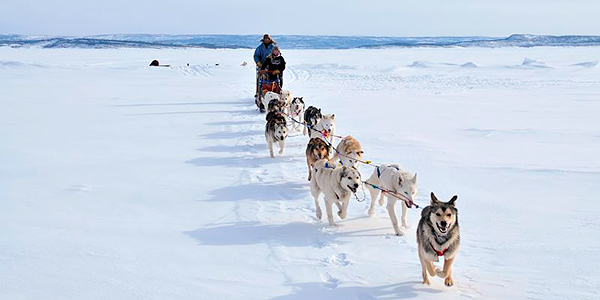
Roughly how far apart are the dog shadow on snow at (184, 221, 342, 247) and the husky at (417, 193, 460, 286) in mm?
935

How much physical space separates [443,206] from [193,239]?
73.1 inches

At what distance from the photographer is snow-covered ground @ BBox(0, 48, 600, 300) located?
123 inches

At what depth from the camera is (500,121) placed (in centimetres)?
893

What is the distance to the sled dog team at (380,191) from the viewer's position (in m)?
2.91

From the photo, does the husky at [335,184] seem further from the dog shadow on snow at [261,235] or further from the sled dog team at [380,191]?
the dog shadow on snow at [261,235]

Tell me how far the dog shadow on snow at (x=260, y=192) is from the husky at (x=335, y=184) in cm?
74

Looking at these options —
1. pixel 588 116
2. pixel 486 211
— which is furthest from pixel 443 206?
pixel 588 116

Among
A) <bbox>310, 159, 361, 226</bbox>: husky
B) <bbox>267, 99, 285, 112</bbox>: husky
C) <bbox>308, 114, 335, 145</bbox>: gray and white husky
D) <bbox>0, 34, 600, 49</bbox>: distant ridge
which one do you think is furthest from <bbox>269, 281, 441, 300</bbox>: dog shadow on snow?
<bbox>0, 34, 600, 49</bbox>: distant ridge

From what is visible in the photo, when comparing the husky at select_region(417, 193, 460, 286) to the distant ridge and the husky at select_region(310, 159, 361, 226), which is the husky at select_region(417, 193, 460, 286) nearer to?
the husky at select_region(310, 159, 361, 226)

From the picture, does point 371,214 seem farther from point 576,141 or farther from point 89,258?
point 576,141

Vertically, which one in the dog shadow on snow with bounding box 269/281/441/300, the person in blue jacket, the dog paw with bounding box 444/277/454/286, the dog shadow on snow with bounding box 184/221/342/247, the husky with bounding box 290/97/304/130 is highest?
the person in blue jacket

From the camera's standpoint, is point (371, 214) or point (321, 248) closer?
point (321, 248)

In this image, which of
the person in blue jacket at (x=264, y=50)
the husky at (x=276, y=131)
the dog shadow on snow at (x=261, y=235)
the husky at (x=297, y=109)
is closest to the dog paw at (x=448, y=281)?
the dog shadow on snow at (x=261, y=235)

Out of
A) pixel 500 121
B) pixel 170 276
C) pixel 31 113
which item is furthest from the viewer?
pixel 31 113
